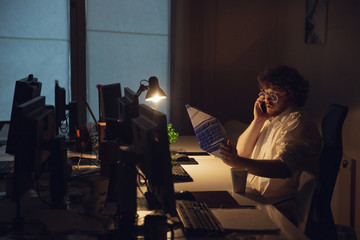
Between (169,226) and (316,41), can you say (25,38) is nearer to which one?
(316,41)

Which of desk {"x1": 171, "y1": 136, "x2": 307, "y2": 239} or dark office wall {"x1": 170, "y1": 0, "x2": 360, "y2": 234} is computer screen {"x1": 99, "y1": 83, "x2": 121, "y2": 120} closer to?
desk {"x1": 171, "y1": 136, "x2": 307, "y2": 239}

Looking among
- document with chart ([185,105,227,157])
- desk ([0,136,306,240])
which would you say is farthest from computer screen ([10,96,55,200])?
document with chart ([185,105,227,157])

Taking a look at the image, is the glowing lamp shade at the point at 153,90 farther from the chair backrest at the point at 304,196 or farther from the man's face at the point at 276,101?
the chair backrest at the point at 304,196

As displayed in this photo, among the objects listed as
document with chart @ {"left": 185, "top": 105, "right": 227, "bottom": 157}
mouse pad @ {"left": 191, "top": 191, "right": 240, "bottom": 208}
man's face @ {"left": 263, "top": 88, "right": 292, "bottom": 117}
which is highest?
man's face @ {"left": 263, "top": 88, "right": 292, "bottom": 117}

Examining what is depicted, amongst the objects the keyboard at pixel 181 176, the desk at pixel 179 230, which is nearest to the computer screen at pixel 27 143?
the desk at pixel 179 230

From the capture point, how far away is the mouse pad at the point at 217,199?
1822 mm

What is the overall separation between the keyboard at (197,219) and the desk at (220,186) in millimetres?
168

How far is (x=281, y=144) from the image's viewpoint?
219cm

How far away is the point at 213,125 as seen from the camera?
235 centimetres

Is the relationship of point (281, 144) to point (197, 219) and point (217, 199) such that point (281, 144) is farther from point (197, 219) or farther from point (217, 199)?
point (197, 219)

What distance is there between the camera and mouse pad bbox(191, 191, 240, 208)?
1.82 metres

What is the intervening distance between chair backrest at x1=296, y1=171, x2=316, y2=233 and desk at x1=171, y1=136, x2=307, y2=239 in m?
0.05

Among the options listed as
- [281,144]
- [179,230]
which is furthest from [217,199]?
[281,144]

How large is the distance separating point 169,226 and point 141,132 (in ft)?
1.13
